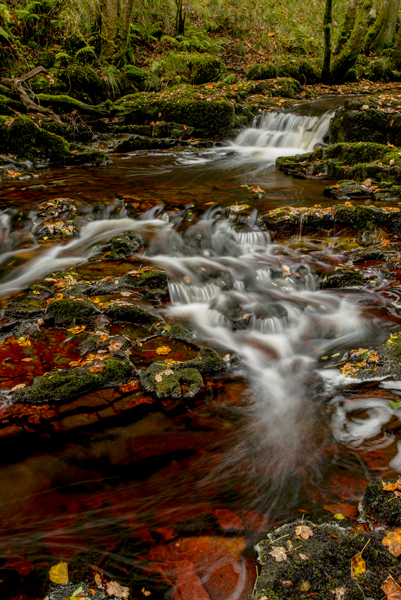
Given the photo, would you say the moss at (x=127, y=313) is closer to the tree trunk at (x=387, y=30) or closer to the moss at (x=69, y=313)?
the moss at (x=69, y=313)

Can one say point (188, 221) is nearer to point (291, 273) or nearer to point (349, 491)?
point (291, 273)

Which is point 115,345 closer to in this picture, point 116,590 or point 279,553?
point 116,590

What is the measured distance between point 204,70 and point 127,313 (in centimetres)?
1617

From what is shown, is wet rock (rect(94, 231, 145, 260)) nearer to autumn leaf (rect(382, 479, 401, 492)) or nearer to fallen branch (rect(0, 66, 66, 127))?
autumn leaf (rect(382, 479, 401, 492))

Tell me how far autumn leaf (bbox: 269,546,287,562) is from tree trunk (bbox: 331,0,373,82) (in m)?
18.8

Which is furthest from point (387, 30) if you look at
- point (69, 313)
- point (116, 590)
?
point (116, 590)

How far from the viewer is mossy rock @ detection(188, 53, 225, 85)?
16906 mm

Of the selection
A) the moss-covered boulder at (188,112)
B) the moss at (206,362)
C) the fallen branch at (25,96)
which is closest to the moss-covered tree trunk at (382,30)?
the moss-covered boulder at (188,112)

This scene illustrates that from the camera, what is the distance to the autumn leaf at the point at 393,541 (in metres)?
2.15

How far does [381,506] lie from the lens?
96.2 inches

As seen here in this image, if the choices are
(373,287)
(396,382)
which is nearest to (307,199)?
(373,287)

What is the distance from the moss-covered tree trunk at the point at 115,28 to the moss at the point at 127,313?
15644 mm

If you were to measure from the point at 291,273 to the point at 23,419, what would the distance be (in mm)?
4535

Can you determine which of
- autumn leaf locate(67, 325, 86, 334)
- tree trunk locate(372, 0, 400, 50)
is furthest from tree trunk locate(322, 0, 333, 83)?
autumn leaf locate(67, 325, 86, 334)
